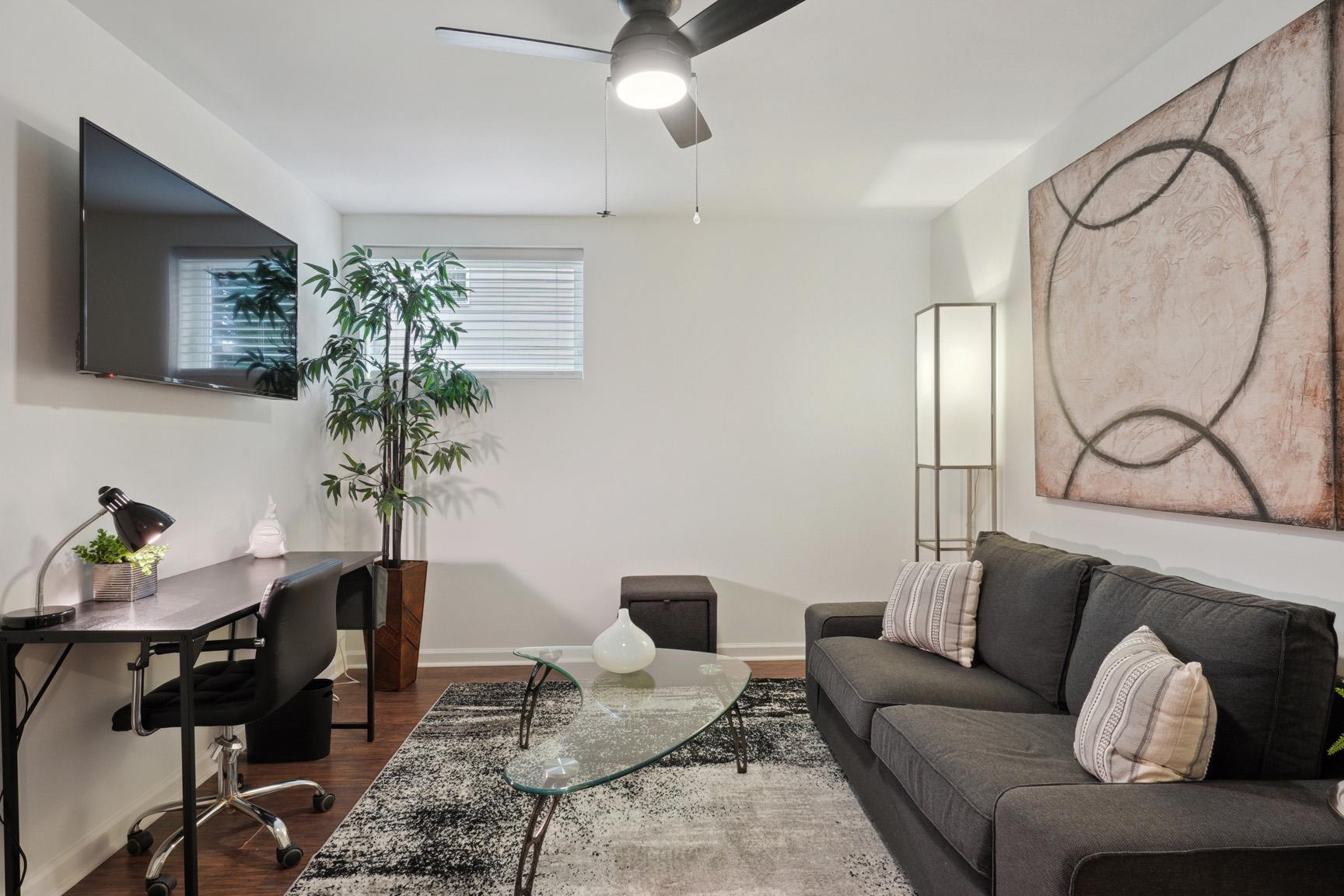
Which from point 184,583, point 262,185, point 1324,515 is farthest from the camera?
point 262,185

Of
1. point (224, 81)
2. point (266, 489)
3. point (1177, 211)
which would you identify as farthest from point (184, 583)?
point (1177, 211)

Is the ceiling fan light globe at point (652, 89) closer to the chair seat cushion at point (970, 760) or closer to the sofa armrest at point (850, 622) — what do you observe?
the chair seat cushion at point (970, 760)

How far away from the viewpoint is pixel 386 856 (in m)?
2.38

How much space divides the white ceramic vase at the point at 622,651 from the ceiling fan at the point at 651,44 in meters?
1.70

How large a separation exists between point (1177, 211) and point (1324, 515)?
3.47 ft

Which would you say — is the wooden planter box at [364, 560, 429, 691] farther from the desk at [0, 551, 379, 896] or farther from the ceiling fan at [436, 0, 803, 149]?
the ceiling fan at [436, 0, 803, 149]

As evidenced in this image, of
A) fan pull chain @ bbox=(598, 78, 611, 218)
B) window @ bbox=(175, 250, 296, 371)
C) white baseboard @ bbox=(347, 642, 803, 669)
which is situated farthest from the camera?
white baseboard @ bbox=(347, 642, 803, 669)

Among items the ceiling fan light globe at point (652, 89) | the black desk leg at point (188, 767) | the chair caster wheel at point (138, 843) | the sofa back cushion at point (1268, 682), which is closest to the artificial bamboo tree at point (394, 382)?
the chair caster wheel at point (138, 843)

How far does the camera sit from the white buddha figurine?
327cm

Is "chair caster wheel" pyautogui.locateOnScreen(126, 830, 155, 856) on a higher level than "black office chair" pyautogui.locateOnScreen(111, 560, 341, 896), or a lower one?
lower

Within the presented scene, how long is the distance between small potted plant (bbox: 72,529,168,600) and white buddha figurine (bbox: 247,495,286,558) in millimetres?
860

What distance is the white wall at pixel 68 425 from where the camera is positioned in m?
2.15

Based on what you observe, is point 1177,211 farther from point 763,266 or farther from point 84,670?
point 84,670

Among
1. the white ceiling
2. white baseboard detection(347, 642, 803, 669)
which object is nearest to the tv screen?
the white ceiling
